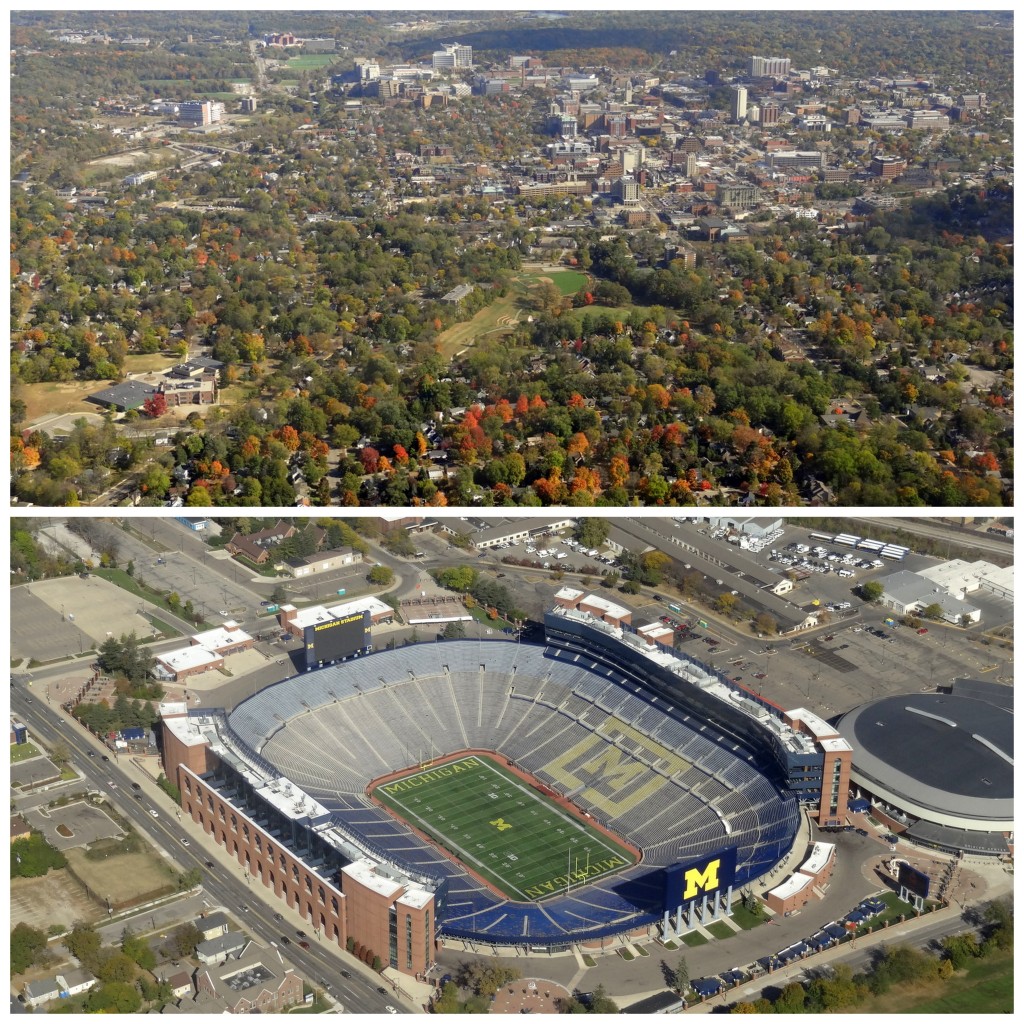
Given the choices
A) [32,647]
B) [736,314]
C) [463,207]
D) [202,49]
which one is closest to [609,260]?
[736,314]

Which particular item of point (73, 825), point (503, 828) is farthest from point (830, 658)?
point (73, 825)

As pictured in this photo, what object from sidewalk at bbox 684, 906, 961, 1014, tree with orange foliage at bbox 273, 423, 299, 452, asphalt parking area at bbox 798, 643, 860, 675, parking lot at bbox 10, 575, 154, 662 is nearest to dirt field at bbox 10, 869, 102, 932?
parking lot at bbox 10, 575, 154, 662

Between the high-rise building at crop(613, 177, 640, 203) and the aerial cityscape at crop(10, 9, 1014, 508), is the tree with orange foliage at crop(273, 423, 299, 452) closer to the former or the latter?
the aerial cityscape at crop(10, 9, 1014, 508)

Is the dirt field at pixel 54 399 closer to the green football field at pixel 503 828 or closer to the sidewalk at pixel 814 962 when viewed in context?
the green football field at pixel 503 828

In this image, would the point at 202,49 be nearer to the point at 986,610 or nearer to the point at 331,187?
the point at 331,187

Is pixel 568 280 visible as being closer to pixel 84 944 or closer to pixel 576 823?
pixel 576 823

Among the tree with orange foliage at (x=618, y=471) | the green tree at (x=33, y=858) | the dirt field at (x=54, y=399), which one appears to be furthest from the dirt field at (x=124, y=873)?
the dirt field at (x=54, y=399)
